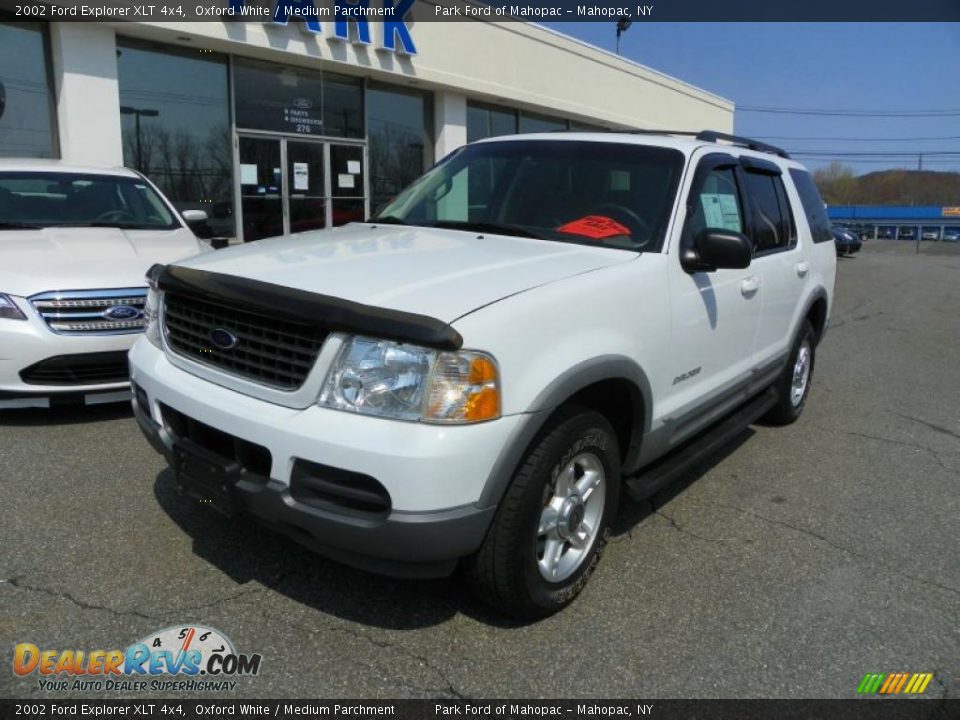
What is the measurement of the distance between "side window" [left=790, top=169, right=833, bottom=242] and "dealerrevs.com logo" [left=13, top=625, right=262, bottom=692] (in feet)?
15.7

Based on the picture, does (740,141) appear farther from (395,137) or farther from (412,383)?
(395,137)

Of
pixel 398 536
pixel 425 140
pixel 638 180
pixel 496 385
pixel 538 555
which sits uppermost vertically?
pixel 425 140

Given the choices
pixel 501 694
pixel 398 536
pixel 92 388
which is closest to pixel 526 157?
pixel 398 536

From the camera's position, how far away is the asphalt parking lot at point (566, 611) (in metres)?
2.59

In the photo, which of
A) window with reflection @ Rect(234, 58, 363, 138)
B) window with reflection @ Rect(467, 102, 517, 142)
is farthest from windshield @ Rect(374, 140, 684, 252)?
window with reflection @ Rect(467, 102, 517, 142)

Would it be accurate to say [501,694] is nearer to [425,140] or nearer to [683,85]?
[425,140]

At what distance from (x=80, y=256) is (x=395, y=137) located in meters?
11.2

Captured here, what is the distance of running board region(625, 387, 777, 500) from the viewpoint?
10.9ft

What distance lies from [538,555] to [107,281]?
3.51 meters

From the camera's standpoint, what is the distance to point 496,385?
241 centimetres

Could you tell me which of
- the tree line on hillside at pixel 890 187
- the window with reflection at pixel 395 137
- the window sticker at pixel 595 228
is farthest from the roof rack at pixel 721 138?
the tree line on hillside at pixel 890 187

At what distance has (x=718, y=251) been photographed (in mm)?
3305

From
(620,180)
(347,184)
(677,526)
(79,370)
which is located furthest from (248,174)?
(677,526)

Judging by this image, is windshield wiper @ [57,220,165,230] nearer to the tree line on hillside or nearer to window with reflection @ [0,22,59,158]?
window with reflection @ [0,22,59,158]
